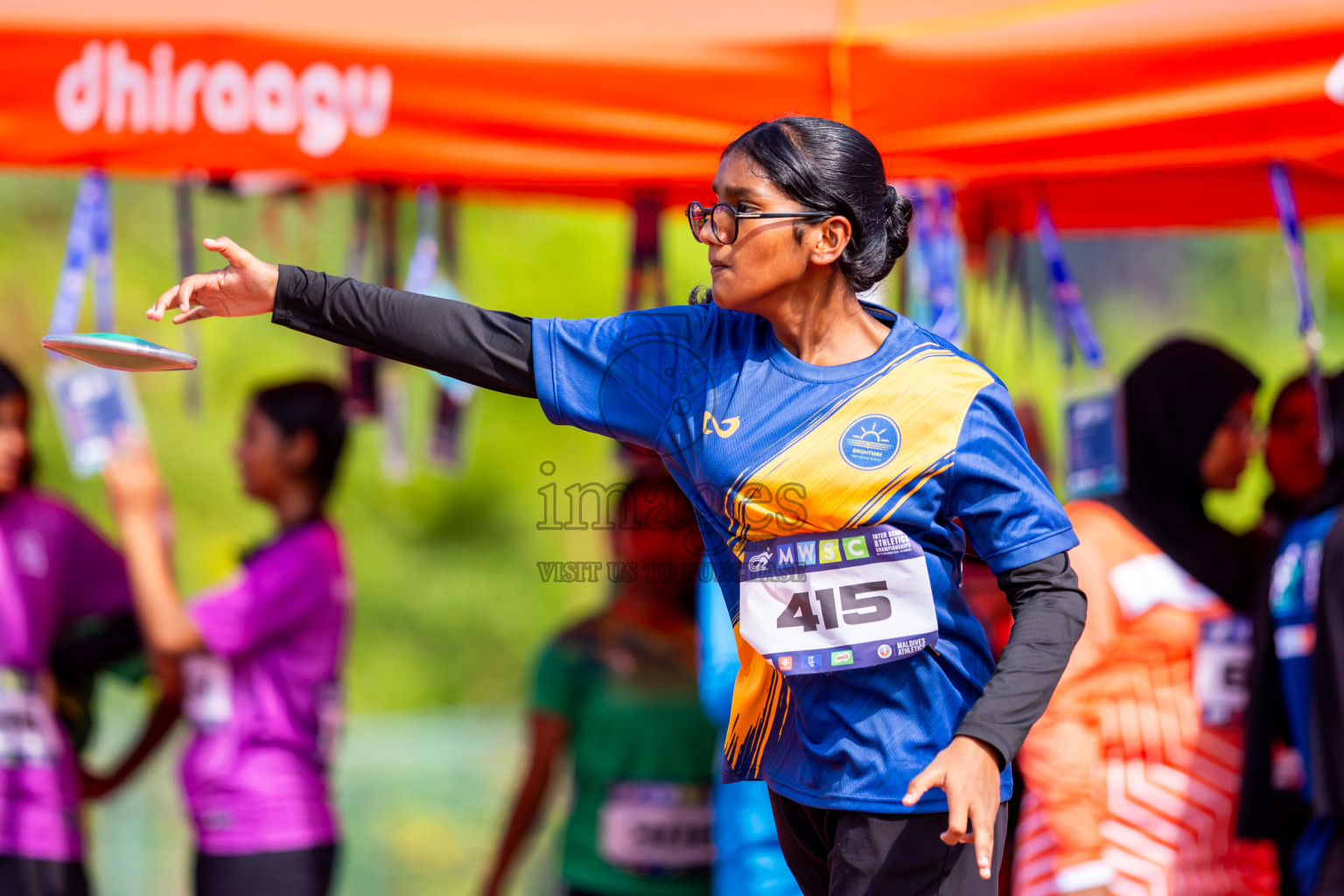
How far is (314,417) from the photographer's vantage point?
3.77 m

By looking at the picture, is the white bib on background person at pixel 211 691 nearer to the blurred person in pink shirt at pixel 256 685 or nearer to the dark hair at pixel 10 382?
the blurred person in pink shirt at pixel 256 685

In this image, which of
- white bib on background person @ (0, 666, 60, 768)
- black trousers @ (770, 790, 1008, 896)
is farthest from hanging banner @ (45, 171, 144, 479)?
black trousers @ (770, 790, 1008, 896)

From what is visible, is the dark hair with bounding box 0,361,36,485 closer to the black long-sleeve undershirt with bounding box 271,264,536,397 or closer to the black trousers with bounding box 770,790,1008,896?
the black long-sleeve undershirt with bounding box 271,264,536,397

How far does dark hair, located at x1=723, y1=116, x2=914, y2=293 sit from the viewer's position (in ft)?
6.00

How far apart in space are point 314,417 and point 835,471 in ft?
7.43

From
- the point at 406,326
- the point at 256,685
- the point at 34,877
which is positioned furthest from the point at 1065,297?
the point at 34,877

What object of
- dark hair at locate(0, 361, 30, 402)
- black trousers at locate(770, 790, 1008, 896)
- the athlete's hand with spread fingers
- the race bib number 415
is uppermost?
dark hair at locate(0, 361, 30, 402)

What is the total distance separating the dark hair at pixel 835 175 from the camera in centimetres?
183

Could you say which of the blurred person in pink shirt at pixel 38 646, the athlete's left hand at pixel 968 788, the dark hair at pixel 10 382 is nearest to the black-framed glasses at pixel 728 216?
the athlete's left hand at pixel 968 788

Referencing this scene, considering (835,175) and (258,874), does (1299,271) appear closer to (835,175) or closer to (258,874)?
(835,175)

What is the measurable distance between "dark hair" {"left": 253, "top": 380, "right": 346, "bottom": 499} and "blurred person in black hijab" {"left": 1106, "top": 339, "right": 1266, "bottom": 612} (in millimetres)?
1939

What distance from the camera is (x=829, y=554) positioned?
1831mm

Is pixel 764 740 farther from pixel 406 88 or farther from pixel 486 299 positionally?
pixel 486 299

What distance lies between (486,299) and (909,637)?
9621 mm
